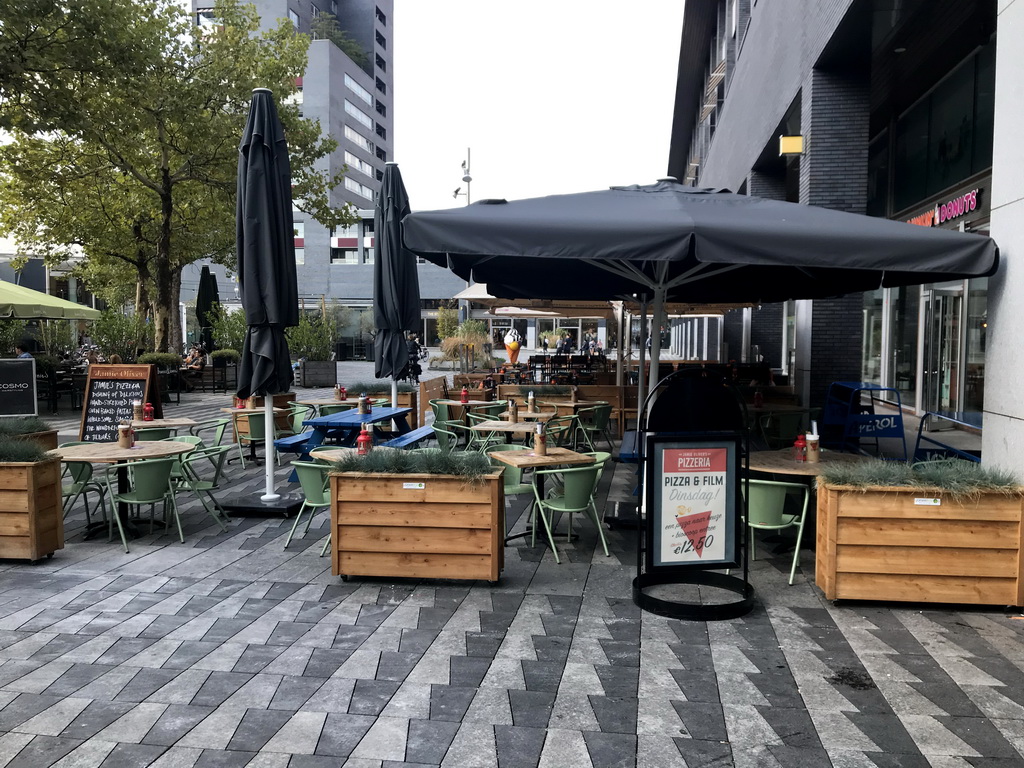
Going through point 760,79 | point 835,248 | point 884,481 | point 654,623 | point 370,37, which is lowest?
point 654,623

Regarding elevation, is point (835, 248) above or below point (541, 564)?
above

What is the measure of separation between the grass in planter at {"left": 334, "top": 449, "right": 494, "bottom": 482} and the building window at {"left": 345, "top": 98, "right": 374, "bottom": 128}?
76345mm

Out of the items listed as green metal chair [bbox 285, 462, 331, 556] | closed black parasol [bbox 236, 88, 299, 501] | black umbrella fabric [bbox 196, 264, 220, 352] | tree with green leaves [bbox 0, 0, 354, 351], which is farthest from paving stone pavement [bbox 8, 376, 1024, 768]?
black umbrella fabric [bbox 196, 264, 220, 352]

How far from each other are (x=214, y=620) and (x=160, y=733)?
54.4 inches

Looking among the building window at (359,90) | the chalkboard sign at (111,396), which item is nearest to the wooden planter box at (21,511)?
the chalkboard sign at (111,396)

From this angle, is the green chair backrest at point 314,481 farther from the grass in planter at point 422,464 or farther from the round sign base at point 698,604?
the round sign base at point 698,604

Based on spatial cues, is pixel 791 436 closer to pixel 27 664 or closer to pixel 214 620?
pixel 214 620

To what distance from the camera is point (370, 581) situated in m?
5.36

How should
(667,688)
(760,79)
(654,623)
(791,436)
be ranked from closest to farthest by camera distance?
(667,688), (654,623), (791,436), (760,79)

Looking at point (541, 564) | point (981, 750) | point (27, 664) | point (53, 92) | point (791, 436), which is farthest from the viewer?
point (53, 92)

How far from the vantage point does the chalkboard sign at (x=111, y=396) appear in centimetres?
979

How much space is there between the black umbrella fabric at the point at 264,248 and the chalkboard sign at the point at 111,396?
3242 mm

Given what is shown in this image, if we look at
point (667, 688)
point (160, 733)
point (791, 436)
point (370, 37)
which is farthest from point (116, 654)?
point (370, 37)

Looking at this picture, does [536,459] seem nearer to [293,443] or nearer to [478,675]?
[478,675]
